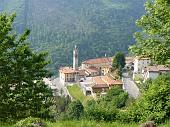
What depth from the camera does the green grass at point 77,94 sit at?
83637 millimetres

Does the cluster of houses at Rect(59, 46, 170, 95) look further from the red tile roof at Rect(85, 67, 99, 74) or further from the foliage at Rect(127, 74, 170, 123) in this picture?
the foliage at Rect(127, 74, 170, 123)

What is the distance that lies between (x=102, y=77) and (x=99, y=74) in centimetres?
2081

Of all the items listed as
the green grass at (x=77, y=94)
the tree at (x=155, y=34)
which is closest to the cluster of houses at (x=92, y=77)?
the green grass at (x=77, y=94)

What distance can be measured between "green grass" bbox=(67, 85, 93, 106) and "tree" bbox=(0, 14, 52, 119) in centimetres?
6473

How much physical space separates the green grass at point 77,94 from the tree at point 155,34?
216 ft

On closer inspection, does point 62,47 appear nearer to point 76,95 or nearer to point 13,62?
point 76,95

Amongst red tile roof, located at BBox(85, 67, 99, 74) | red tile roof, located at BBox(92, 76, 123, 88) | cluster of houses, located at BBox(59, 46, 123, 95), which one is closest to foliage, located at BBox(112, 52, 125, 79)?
cluster of houses, located at BBox(59, 46, 123, 95)

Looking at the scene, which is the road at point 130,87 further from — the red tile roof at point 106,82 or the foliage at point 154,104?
the foliage at point 154,104

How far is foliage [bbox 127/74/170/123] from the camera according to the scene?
11617 millimetres

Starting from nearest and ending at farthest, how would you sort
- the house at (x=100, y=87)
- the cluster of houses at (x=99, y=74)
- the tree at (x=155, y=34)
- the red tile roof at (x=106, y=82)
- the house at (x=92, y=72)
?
1. the tree at (x=155, y=34)
2. the house at (x=100, y=87)
3. the red tile roof at (x=106, y=82)
4. the cluster of houses at (x=99, y=74)
5. the house at (x=92, y=72)

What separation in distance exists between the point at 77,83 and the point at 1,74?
88644 millimetres

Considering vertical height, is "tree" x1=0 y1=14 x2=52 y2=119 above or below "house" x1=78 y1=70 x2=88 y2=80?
below

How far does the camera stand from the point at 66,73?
4222 inches

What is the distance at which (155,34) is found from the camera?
572 inches
